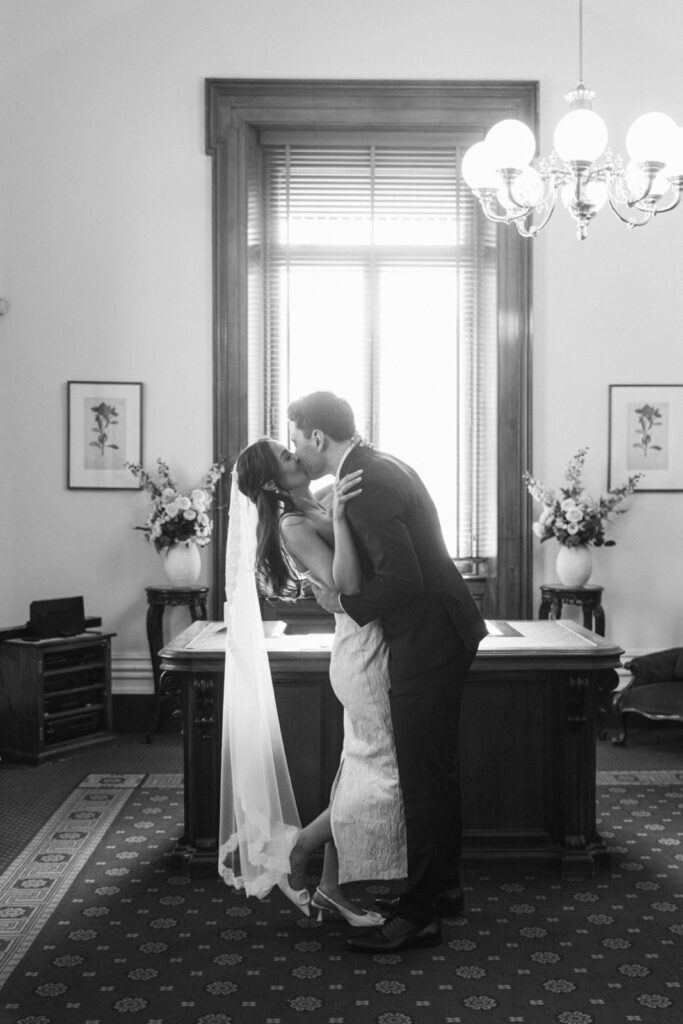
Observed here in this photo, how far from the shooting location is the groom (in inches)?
136

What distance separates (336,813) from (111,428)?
14.1ft

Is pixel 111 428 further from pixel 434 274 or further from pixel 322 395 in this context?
pixel 322 395

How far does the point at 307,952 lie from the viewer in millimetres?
3547

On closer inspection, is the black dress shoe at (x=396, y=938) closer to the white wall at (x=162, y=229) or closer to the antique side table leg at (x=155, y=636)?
the antique side table leg at (x=155, y=636)

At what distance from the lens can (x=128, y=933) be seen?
3.73 m

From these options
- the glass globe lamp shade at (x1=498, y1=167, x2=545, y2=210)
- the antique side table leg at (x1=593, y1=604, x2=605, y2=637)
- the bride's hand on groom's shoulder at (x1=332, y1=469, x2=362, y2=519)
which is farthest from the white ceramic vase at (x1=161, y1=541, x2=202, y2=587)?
the bride's hand on groom's shoulder at (x1=332, y1=469, x2=362, y2=519)

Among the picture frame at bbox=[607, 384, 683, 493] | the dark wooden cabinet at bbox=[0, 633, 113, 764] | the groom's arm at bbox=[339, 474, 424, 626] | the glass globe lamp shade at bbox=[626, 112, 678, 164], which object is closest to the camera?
the groom's arm at bbox=[339, 474, 424, 626]

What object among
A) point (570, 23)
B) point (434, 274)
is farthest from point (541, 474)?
point (570, 23)

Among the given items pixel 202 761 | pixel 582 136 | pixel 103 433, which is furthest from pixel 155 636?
pixel 582 136

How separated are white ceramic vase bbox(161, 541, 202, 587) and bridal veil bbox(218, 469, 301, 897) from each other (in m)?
2.98

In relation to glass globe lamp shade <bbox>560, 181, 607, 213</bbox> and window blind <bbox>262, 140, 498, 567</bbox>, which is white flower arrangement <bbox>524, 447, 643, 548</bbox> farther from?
glass globe lamp shade <bbox>560, 181, 607, 213</bbox>

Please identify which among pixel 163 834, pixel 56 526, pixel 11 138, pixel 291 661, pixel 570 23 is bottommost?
pixel 163 834

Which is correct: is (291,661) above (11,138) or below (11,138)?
below

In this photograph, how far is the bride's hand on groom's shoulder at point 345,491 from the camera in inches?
135
